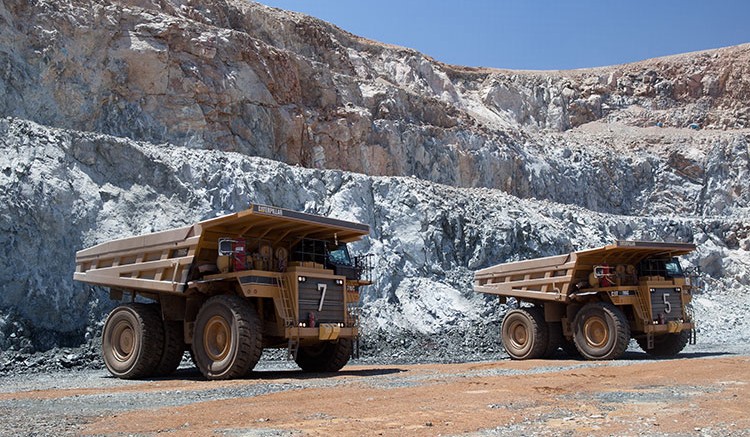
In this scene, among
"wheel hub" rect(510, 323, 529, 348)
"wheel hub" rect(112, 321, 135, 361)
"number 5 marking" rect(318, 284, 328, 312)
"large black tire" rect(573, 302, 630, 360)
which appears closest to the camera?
"number 5 marking" rect(318, 284, 328, 312)

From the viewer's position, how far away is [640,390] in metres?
8.96

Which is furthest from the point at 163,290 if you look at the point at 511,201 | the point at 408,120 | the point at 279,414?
the point at 408,120

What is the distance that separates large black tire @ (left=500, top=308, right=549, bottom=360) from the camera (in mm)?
16297

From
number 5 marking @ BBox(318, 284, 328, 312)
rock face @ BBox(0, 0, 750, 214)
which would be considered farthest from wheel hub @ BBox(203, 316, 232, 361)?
rock face @ BBox(0, 0, 750, 214)

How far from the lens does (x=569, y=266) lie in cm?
1569

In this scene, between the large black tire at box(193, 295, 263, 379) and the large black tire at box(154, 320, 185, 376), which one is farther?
the large black tire at box(154, 320, 185, 376)

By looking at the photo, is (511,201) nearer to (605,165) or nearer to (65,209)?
(605,165)

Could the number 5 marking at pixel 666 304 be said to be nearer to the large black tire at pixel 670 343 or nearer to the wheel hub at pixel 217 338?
the large black tire at pixel 670 343

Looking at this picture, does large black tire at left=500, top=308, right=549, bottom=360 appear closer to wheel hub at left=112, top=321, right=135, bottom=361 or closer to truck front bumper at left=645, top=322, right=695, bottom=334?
Answer: truck front bumper at left=645, top=322, right=695, bottom=334

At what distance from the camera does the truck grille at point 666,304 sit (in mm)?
15188

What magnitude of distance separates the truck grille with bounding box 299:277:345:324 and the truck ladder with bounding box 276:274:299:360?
17 cm

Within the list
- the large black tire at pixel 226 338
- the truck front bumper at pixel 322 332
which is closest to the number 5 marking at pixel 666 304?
the truck front bumper at pixel 322 332

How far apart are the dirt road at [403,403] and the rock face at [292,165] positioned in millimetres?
6617

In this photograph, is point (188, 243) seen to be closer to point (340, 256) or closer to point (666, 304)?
point (340, 256)
